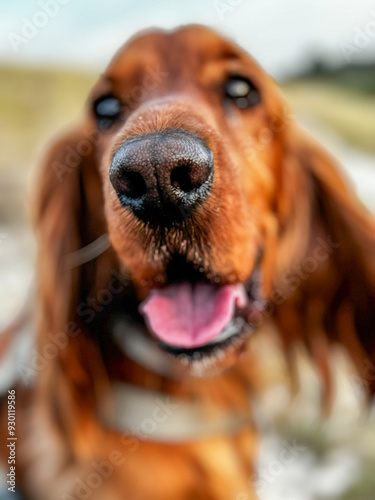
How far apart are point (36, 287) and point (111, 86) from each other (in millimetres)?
518

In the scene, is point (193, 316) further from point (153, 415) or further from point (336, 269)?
point (336, 269)

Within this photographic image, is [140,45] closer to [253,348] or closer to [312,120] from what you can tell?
[312,120]

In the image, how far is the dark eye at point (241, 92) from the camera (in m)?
1.09

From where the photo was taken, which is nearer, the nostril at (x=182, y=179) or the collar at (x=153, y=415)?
the nostril at (x=182, y=179)

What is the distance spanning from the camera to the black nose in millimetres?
807

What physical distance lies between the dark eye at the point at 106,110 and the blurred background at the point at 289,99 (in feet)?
0.54

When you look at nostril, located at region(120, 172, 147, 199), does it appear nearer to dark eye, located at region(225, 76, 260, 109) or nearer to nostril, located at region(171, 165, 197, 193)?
nostril, located at region(171, 165, 197, 193)

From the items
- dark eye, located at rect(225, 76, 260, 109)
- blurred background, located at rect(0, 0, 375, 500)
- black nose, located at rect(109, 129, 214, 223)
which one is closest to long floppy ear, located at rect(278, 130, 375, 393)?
blurred background, located at rect(0, 0, 375, 500)

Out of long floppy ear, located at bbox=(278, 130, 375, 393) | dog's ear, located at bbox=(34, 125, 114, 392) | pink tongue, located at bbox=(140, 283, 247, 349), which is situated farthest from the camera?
long floppy ear, located at bbox=(278, 130, 375, 393)

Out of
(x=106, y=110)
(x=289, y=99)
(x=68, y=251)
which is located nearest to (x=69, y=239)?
(x=68, y=251)

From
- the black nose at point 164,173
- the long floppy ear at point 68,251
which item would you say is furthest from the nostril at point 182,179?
the long floppy ear at point 68,251

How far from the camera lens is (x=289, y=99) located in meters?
1.31

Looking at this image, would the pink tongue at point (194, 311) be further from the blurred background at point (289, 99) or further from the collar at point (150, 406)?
the blurred background at point (289, 99)

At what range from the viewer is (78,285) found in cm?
125
